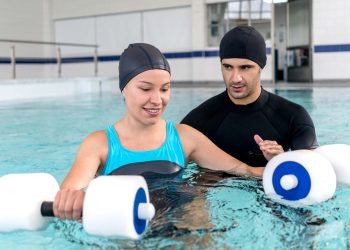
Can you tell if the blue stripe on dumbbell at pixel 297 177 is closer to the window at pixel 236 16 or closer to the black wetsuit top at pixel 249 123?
the black wetsuit top at pixel 249 123

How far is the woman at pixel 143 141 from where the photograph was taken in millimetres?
2459

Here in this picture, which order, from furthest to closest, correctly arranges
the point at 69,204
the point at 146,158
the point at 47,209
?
the point at 146,158, the point at 47,209, the point at 69,204

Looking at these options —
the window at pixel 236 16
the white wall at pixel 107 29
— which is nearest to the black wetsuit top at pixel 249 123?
the window at pixel 236 16

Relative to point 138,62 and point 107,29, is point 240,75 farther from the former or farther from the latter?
point 107,29

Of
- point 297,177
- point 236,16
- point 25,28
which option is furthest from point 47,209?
point 25,28

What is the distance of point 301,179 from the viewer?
7.79 feet

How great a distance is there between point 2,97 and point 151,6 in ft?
27.3

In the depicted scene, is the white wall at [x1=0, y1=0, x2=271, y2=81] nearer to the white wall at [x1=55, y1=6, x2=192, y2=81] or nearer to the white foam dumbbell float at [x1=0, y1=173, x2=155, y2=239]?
the white wall at [x1=55, y1=6, x2=192, y2=81]

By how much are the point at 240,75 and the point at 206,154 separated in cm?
72

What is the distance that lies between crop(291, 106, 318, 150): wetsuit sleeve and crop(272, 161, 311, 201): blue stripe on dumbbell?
2.48 feet

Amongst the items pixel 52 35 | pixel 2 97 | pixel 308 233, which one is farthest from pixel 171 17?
pixel 308 233

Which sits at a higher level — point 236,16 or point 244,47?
point 236,16

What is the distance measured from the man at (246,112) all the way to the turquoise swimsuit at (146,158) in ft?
2.44

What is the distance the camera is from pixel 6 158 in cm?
518
